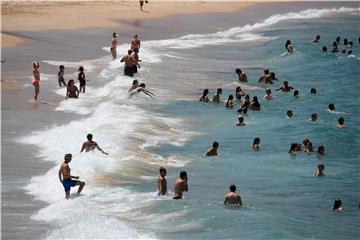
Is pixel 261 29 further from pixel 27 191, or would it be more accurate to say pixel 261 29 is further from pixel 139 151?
pixel 27 191

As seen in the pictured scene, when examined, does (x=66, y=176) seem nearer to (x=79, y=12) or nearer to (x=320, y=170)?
(x=320, y=170)

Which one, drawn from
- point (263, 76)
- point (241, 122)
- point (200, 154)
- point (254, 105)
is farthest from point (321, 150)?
point (263, 76)

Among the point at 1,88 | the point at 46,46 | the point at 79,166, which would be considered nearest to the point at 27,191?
the point at 79,166

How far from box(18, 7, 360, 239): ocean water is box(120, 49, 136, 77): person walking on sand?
1.52 ft

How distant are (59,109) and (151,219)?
10.4m

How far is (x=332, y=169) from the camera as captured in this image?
19359 millimetres

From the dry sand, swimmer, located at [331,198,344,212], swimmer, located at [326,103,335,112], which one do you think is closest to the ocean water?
swimmer, located at [331,198,344,212]

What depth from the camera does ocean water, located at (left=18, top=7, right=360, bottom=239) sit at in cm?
1434

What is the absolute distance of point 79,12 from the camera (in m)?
47.8

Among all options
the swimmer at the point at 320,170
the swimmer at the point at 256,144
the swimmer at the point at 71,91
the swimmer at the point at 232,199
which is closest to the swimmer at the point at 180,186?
the swimmer at the point at 232,199

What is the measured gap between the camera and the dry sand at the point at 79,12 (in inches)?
1618

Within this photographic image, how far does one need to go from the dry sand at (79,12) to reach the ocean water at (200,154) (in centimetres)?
652

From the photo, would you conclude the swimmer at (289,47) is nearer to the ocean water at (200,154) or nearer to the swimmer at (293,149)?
the ocean water at (200,154)

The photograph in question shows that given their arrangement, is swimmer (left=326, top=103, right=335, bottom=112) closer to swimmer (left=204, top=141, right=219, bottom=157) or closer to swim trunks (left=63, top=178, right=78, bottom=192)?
swimmer (left=204, top=141, right=219, bottom=157)
